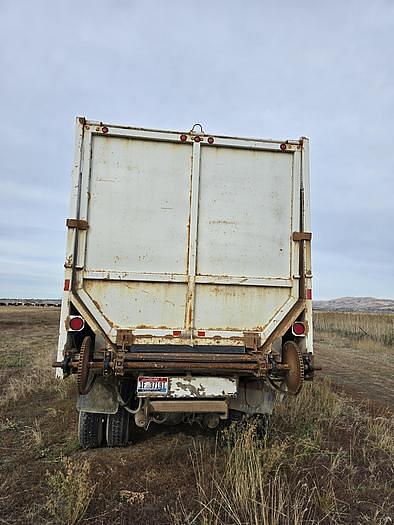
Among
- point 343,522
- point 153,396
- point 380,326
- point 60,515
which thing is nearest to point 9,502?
point 60,515

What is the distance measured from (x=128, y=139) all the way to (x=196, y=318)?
192cm

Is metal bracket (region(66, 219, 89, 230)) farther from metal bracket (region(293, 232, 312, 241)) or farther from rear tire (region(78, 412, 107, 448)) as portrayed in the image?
metal bracket (region(293, 232, 312, 241))

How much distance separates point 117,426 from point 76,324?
1352mm

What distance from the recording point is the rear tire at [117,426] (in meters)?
4.55

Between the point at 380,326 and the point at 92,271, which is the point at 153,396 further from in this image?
the point at 380,326

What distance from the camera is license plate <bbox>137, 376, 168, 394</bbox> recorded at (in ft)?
12.6

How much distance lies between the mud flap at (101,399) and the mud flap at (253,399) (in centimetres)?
122

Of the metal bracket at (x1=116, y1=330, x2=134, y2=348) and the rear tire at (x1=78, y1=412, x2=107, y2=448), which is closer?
the metal bracket at (x1=116, y1=330, x2=134, y2=348)

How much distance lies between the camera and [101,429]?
4586 mm

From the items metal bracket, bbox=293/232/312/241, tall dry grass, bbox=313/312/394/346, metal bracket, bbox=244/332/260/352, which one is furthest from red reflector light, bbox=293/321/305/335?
tall dry grass, bbox=313/312/394/346

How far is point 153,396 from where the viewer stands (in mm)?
3855

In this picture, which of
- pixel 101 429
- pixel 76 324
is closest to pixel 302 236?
pixel 76 324

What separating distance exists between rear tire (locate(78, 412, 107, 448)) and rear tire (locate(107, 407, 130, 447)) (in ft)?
0.32

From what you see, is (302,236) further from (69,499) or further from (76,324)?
(69,499)
